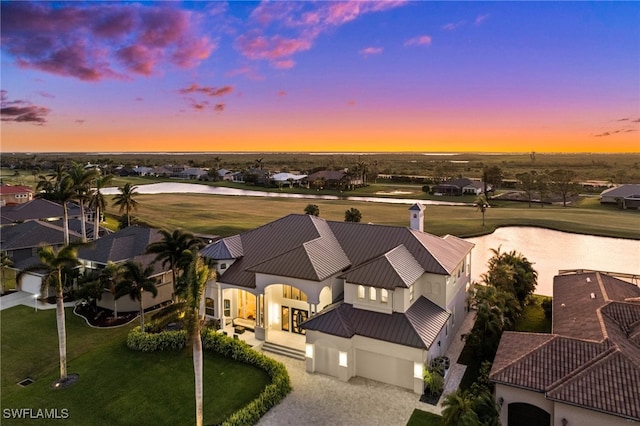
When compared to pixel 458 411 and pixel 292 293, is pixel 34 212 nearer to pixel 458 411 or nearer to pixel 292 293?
pixel 292 293

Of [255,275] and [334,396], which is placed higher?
[255,275]

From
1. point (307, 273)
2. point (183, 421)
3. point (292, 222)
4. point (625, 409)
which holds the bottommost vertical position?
point (183, 421)

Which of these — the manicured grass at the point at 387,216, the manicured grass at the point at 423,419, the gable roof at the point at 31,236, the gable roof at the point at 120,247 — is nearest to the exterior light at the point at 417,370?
the manicured grass at the point at 423,419

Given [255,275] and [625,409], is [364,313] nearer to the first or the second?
[255,275]

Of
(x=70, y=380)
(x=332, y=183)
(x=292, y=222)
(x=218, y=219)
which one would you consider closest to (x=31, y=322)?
(x=70, y=380)

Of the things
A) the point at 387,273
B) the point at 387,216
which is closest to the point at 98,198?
the point at 387,273

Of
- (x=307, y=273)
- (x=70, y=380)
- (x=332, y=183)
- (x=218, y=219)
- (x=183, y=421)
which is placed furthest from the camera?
(x=332, y=183)
